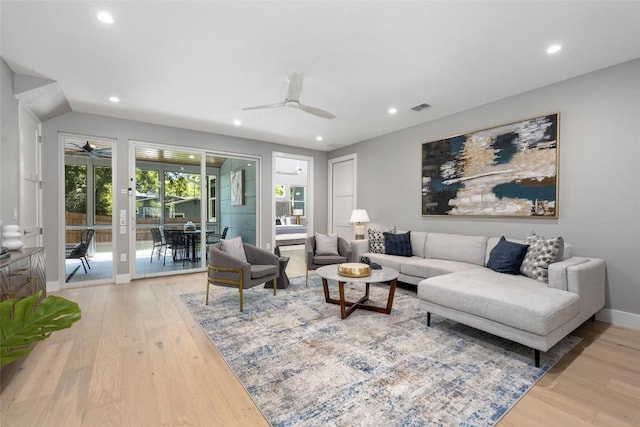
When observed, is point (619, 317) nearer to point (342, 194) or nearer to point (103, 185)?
point (342, 194)

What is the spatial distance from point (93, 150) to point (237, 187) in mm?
2601

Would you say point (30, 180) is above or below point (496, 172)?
below

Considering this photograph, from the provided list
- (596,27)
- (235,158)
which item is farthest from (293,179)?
(596,27)

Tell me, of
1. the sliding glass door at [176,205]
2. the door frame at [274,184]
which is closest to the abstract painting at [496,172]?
the door frame at [274,184]

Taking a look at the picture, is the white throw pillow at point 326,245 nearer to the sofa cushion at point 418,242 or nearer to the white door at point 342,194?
the sofa cushion at point 418,242

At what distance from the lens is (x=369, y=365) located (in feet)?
7.11

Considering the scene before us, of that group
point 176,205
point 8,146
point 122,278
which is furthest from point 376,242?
point 8,146

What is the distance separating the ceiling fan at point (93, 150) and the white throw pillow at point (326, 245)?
371cm

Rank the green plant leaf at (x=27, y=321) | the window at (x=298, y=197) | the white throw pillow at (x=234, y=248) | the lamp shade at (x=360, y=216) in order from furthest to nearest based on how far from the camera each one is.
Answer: the window at (x=298, y=197)
the lamp shade at (x=360, y=216)
the white throw pillow at (x=234, y=248)
the green plant leaf at (x=27, y=321)

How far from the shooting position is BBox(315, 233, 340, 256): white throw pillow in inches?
181

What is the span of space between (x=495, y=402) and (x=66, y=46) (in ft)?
14.6

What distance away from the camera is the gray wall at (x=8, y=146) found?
9.21 feet

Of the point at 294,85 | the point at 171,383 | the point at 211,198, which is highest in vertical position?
the point at 294,85

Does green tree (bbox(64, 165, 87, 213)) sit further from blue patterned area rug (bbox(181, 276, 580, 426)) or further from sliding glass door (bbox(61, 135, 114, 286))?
blue patterned area rug (bbox(181, 276, 580, 426))
